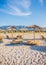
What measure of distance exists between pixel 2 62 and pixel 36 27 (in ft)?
26.0

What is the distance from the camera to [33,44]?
9812 millimetres

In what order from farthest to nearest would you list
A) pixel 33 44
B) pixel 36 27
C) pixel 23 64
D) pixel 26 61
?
pixel 36 27, pixel 33 44, pixel 26 61, pixel 23 64

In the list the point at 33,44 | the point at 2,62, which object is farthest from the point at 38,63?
the point at 33,44

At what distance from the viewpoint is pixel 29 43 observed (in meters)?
9.99

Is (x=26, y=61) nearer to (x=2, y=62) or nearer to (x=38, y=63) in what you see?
(x=38, y=63)

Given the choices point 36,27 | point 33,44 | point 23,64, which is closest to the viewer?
point 23,64

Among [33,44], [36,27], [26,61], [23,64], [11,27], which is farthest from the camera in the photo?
[11,27]

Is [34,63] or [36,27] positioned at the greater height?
[36,27]

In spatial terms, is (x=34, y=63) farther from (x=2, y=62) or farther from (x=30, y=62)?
(x=2, y=62)

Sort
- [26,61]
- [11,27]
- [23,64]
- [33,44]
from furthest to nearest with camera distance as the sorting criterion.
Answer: [11,27] < [33,44] < [26,61] < [23,64]

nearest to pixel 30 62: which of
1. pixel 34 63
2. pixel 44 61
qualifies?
pixel 34 63

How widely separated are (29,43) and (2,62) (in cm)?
468

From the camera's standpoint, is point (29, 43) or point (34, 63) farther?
point (29, 43)

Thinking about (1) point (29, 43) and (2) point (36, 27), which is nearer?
(1) point (29, 43)
